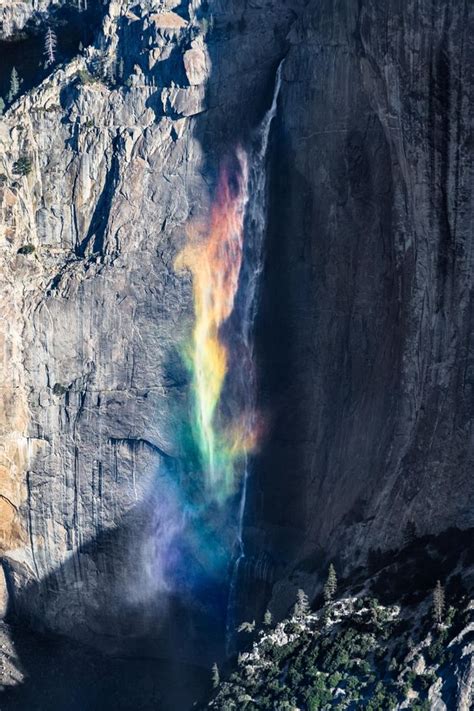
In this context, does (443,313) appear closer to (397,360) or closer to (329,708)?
(397,360)

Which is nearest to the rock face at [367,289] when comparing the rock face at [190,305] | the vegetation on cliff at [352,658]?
the rock face at [190,305]

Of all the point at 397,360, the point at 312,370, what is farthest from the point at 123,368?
the point at 397,360

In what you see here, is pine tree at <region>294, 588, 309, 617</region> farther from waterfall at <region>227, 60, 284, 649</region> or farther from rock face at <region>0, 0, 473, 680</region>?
waterfall at <region>227, 60, 284, 649</region>

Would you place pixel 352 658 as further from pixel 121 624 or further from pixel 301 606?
pixel 121 624

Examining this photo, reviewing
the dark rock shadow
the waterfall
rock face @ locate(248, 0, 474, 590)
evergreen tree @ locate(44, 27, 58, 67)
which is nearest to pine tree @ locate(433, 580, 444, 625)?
rock face @ locate(248, 0, 474, 590)

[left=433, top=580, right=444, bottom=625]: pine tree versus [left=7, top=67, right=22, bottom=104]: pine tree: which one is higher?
[left=7, top=67, right=22, bottom=104]: pine tree

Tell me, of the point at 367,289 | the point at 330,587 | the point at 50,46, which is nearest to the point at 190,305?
the point at 367,289

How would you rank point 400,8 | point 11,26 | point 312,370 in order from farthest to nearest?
point 11,26, point 312,370, point 400,8
